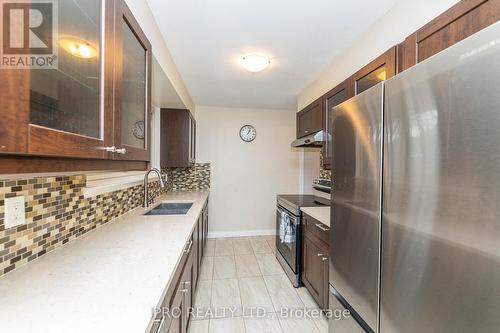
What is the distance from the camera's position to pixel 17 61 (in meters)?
0.50

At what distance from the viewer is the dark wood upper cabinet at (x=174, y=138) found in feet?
10.4

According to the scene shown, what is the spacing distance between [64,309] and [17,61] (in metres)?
0.72

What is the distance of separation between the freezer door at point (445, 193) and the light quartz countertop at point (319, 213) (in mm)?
1012

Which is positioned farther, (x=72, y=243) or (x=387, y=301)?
(x=72, y=243)

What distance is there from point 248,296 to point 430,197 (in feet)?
6.91

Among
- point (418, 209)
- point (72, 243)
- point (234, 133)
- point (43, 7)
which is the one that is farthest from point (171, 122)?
point (418, 209)

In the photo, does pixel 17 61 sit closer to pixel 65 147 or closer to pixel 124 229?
pixel 65 147

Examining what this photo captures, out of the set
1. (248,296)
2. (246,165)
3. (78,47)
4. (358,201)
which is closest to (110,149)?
(78,47)

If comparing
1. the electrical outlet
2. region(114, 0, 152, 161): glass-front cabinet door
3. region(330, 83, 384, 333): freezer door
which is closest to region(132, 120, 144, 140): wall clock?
region(114, 0, 152, 161): glass-front cabinet door

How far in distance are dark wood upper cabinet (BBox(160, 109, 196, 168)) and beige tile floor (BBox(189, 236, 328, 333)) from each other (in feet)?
5.00

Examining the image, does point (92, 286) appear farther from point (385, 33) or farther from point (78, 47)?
point (385, 33)

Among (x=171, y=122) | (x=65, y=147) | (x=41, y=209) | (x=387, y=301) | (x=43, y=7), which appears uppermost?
(x=171, y=122)

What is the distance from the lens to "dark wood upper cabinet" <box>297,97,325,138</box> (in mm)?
2442

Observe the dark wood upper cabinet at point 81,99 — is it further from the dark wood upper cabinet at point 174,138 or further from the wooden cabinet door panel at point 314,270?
the dark wood upper cabinet at point 174,138
